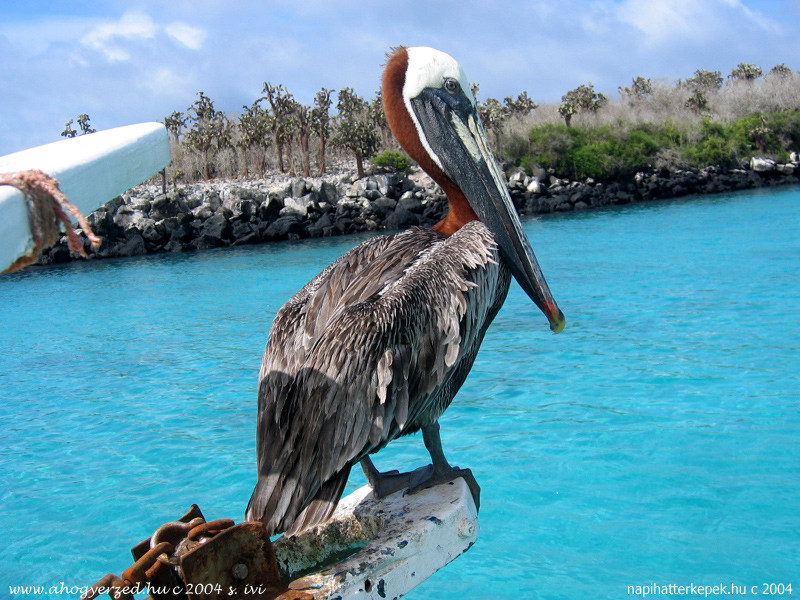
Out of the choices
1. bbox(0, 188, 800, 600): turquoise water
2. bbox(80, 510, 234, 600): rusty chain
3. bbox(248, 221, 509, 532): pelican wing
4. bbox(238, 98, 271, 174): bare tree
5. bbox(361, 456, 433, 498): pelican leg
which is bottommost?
bbox(0, 188, 800, 600): turquoise water

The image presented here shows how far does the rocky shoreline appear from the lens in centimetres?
2480

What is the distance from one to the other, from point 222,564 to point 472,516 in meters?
0.80

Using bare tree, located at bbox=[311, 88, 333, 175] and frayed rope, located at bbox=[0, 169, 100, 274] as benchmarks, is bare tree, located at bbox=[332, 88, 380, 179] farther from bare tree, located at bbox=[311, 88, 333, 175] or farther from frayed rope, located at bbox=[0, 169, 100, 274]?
frayed rope, located at bbox=[0, 169, 100, 274]

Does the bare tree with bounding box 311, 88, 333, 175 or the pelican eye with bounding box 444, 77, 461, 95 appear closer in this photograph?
the pelican eye with bounding box 444, 77, 461, 95

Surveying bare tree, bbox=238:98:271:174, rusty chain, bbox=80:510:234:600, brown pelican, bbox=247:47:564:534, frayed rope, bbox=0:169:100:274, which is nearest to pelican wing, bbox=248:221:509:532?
brown pelican, bbox=247:47:564:534

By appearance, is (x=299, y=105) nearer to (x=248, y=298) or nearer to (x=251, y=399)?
(x=248, y=298)

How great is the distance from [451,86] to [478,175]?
414 millimetres

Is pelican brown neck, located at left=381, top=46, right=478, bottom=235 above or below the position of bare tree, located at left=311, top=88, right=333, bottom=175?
below

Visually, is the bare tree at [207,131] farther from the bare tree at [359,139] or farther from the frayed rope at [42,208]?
the frayed rope at [42,208]

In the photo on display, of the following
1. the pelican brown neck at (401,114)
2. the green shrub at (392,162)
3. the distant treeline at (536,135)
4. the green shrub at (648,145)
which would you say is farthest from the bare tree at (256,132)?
the pelican brown neck at (401,114)

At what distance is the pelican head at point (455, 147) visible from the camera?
2.83 metres

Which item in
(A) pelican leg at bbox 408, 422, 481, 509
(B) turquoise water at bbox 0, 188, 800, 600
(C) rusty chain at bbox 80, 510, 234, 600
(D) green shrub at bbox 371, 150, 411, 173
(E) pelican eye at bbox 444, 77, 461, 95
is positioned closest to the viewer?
(C) rusty chain at bbox 80, 510, 234, 600

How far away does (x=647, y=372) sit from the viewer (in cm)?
613

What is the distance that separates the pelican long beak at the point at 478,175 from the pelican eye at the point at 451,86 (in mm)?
16
